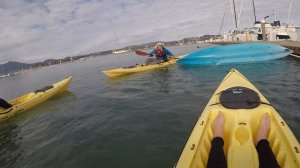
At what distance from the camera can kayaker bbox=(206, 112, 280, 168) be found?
3654mm

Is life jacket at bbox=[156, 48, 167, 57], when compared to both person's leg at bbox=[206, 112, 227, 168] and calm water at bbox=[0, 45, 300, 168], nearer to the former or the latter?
calm water at bbox=[0, 45, 300, 168]

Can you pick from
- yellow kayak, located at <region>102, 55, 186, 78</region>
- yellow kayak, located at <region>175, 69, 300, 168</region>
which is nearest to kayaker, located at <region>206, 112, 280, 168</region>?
yellow kayak, located at <region>175, 69, 300, 168</region>

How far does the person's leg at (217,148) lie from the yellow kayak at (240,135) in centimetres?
19

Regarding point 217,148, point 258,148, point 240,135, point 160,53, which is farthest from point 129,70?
point 258,148

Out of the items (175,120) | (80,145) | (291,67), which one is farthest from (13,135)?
(291,67)

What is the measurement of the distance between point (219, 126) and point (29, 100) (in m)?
12.6

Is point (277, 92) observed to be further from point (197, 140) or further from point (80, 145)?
point (80, 145)

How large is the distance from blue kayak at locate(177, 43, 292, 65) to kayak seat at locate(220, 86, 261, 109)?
42.2 feet

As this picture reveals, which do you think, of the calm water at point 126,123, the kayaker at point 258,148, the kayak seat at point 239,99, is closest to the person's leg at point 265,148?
the kayaker at point 258,148

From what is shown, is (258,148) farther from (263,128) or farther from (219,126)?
(219,126)

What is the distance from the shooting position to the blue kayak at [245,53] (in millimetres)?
17906

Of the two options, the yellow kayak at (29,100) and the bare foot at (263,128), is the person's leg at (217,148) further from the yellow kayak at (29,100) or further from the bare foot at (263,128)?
the yellow kayak at (29,100)

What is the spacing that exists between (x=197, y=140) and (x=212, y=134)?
70 cm

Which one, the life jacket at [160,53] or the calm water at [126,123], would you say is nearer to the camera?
the calm water at [126,123]
